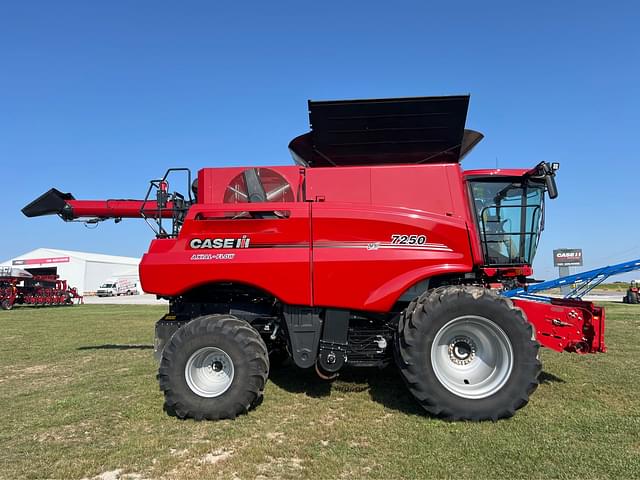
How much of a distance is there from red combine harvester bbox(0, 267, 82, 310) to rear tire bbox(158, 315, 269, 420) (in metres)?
29.5

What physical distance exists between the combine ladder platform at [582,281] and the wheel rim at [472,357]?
7.90 feet

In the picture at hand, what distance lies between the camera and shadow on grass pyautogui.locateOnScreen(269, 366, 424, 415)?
5188mm

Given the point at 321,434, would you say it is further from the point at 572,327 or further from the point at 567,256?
the point at 567,256

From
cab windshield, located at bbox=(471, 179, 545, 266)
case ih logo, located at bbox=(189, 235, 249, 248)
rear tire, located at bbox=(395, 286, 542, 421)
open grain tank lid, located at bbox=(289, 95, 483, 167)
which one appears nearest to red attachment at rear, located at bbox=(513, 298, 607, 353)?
cab windshield, located at bbox=(471, 179, 545, 266)

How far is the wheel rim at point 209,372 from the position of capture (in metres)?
4.82

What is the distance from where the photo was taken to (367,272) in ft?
16.2

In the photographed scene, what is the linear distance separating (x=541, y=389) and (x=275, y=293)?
3775mm

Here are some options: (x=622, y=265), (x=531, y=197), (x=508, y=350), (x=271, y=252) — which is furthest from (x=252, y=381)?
(x=622, y=265)

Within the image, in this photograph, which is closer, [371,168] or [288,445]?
[288,445]

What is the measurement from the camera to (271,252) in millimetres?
5039

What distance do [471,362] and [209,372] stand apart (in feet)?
9.94

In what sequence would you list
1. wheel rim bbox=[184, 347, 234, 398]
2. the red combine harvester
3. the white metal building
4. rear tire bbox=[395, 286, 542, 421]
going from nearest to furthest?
rear tire bbox=[395, 286, 542, 421], wheel rim bbox=[184, 347, 234, 398], the red combine harvester, the white metal building

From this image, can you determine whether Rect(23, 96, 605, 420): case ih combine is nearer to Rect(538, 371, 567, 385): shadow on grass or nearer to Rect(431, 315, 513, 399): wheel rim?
Rect(431, 315, 513, 399): wheel rim

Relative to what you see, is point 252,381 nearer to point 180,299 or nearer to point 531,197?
point 180,299
